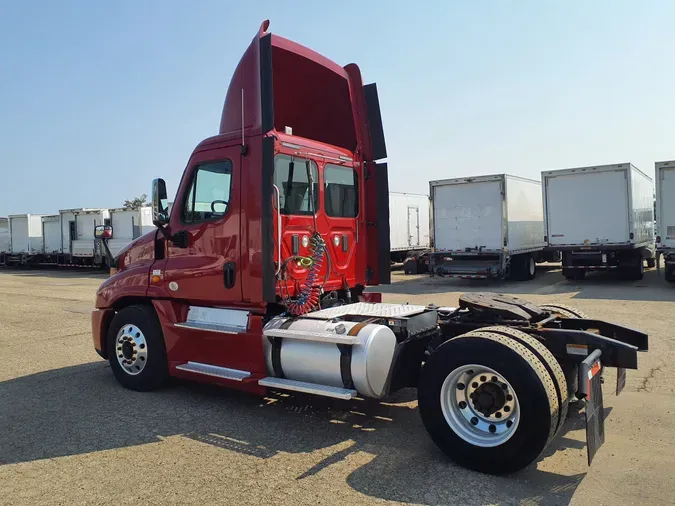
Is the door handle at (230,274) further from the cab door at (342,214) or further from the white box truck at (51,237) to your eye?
the white box truck at (51,237)

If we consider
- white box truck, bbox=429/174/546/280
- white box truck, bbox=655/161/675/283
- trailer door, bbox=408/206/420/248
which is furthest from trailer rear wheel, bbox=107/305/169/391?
trailer door, bbox=408/206/420/248

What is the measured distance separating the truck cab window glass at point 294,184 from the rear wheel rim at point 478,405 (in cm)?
251

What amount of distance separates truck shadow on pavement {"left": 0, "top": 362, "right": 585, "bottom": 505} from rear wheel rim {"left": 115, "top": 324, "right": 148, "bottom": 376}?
0.30 meters

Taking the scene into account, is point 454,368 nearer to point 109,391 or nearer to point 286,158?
point 286,158

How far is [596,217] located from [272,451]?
16.2 metres

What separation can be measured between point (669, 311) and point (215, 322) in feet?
33.1

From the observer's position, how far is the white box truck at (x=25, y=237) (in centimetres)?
3577

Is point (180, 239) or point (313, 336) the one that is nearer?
point (313, 336)

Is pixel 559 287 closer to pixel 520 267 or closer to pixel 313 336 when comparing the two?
pixel 520 267

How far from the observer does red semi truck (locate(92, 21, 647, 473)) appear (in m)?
4.16

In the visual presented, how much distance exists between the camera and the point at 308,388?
4883mm

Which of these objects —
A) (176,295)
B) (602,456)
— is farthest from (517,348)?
(176,295)

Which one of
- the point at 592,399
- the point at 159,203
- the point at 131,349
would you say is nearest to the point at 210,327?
the point at 131,349

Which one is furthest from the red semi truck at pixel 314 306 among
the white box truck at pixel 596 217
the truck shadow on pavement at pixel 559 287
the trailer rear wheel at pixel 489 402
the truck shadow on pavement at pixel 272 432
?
the white box truck at pixel 596 217
